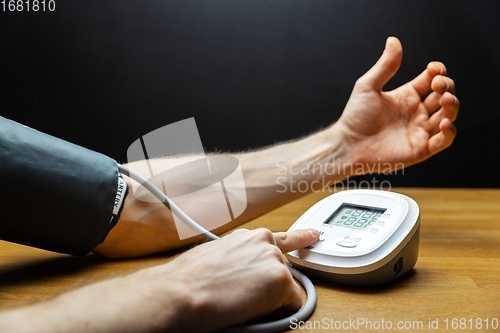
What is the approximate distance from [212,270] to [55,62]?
1070 mm

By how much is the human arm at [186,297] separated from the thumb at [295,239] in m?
0.04

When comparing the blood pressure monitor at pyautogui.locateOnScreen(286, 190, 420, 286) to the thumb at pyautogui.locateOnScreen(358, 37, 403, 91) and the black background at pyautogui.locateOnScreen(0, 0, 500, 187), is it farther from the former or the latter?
the black background at pyautogui.locateOnScreen(0, 0, 500, 187)

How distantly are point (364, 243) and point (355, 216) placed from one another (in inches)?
3.3

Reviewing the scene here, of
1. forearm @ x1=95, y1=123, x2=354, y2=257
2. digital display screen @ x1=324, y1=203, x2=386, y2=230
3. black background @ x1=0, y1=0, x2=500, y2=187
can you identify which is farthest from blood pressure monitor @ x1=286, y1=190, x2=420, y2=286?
black background @ x1=0, y1=0, x2=500, y2=187

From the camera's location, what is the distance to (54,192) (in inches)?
26.3

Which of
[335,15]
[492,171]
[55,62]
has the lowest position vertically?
[492,171]

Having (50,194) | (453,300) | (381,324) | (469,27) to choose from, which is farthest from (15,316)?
(469,27)

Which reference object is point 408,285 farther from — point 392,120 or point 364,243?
point 392,120

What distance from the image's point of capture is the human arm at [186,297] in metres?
0.44

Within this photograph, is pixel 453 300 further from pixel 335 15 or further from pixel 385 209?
pixel 335 15

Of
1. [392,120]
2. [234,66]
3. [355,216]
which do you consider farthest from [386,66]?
[234,66]

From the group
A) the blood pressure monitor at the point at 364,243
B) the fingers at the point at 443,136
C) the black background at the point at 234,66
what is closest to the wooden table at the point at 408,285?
the blood pressure monitor at the point at 364,243

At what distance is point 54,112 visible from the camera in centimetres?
143

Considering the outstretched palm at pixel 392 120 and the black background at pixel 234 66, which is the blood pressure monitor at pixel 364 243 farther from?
the black background at pixel 234 66
